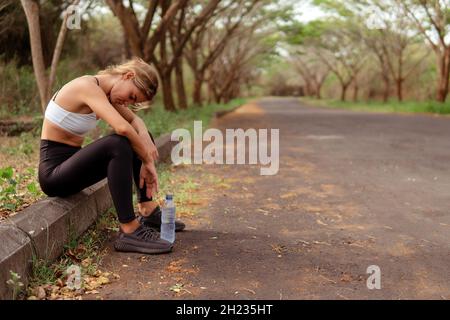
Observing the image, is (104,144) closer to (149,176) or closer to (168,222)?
(149,176)

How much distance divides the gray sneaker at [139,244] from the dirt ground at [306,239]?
0.05 metres

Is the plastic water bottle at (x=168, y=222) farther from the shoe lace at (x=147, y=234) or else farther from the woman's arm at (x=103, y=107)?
the woman's arm at (x=103, y=107)

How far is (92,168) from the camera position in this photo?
348 cm

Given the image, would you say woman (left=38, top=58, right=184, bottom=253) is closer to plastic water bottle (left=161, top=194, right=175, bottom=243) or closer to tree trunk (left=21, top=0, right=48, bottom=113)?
plastic water bottle (left=161, top=194, right=175, bottom=243)

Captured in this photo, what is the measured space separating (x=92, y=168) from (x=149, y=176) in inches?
18.8

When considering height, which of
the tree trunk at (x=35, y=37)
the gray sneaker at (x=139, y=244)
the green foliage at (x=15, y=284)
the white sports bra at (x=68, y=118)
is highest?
the tree trunk at (x=35, y=37)

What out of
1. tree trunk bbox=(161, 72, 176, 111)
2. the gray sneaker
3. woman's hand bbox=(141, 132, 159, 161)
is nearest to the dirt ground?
the gray sneaker

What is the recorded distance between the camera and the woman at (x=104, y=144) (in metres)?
3.38

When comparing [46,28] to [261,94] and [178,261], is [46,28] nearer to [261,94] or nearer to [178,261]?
[178,261]

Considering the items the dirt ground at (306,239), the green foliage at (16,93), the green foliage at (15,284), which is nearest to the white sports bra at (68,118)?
the dirt ground at (306,239)

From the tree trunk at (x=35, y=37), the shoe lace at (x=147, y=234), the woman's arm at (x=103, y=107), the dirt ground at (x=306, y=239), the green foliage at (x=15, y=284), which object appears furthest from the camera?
the tree trunk at (x=35, y=37)

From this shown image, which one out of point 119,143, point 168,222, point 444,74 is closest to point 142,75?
point 119,143

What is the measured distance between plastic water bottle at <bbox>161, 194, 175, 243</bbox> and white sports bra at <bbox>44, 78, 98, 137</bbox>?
770 mm

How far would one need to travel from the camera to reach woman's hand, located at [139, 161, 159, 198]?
3.73 m
